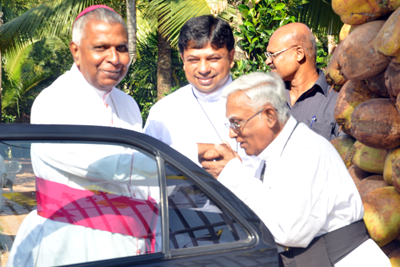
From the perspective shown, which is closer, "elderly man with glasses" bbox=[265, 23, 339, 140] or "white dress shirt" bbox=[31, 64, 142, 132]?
"white dress shirt" bbox=[31, 64, 142, 132]

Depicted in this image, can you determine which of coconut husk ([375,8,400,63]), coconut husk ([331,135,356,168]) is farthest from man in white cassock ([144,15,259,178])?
coconut husk ([375,8,400,63])

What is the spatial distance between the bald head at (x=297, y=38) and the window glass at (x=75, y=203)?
8.46ft

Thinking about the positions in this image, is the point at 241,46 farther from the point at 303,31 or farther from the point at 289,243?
the point at 289,243

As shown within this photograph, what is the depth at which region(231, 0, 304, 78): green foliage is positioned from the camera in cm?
417

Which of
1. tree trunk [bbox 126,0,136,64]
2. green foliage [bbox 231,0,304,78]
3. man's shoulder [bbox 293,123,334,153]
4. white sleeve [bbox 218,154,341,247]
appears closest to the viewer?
white sleeve [bbox 218,154,341,247]

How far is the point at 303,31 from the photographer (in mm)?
3695

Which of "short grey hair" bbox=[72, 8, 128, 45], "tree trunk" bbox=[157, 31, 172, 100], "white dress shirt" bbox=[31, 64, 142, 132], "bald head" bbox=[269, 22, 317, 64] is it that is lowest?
"white dress shirt" bbox=[31, 64, 142, 132]

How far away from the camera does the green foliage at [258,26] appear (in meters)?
4.17

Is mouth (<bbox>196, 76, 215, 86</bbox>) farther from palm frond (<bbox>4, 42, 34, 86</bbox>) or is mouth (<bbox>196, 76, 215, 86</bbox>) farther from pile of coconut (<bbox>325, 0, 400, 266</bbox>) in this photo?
palm frond (<bbox>4, 42, 34, 86</bbox>)

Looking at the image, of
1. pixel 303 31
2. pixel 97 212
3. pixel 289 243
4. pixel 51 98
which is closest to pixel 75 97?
pixel 51 98

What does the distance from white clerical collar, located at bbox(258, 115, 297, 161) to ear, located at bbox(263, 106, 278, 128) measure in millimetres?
64

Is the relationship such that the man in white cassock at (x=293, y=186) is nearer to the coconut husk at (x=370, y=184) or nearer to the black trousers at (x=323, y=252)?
the black trousers at (x=323, y=252)

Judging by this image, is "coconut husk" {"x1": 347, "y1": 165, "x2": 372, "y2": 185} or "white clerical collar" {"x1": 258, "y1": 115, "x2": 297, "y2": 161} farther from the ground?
"white clerical collar" {"x1": 258, "y1": 115, "x2": 297, "y2": 161}

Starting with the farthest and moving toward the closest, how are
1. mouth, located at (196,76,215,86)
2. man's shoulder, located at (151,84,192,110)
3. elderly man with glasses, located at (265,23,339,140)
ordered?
elderly man with glasses, located at (265,23,339,140)
man's shoulder, located at (151,84,192,110)
mouth, located at (196,76,215,86)
